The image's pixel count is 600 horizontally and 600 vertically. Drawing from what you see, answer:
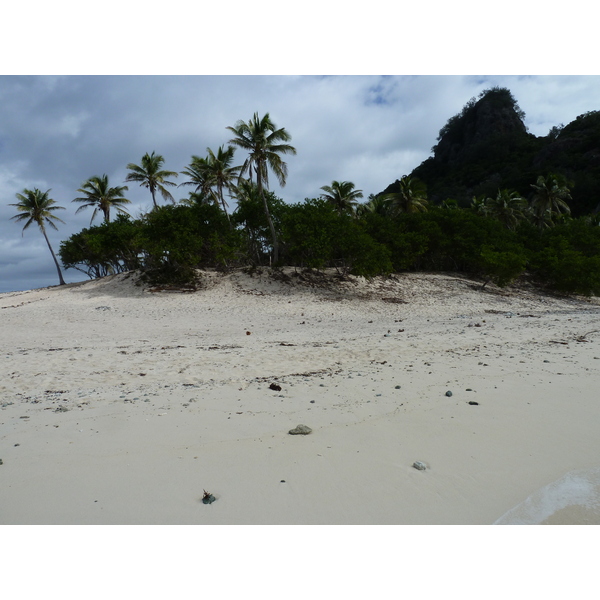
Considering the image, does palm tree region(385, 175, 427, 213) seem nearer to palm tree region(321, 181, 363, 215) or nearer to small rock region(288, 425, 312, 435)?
palm tree region(321, 181, 363, 215)

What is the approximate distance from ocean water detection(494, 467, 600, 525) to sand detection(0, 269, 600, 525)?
14mm

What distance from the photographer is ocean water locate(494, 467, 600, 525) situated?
2.82 metres

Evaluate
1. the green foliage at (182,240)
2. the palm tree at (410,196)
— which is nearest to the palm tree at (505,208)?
the palm tree at (410,196)

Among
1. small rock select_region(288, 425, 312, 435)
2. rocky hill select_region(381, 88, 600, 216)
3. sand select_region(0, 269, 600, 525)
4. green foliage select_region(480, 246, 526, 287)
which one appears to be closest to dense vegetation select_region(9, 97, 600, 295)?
green foliage select_region(480, 246, 526, 287)

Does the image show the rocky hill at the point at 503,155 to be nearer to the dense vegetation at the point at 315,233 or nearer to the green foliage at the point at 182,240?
the dense vegetation at the point at 315,233

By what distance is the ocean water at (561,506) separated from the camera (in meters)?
2.82

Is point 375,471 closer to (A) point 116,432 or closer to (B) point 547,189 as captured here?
(A) point 116,432

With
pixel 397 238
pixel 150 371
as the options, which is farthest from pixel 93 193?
pixel 150 371

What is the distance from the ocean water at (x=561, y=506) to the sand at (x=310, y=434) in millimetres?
14

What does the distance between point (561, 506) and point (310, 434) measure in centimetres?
235

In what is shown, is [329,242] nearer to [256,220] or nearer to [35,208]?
[256,220]

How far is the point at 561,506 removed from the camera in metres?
2.95

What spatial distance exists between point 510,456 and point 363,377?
2870 mm

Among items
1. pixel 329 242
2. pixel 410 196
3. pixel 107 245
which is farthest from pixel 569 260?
pixel 107 245
